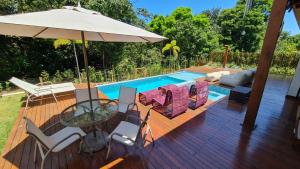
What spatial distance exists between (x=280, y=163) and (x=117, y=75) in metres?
7.96

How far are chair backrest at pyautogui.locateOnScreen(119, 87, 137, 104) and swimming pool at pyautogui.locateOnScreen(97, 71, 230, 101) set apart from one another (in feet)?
9.87

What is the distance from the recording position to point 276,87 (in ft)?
22.6

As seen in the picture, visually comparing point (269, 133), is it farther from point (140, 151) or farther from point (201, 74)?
point (201, 74)

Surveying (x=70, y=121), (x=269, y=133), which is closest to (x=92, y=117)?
(x=70, y=121)

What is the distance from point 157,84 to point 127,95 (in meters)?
5.76

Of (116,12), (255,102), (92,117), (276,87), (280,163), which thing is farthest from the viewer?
(116,12)

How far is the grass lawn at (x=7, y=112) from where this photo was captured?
353 cm

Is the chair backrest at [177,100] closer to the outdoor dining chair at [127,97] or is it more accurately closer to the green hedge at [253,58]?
the outdoor dining chair at [127,97]

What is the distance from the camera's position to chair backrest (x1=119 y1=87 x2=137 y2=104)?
13.9ft

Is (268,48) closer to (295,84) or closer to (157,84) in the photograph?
(295,84)

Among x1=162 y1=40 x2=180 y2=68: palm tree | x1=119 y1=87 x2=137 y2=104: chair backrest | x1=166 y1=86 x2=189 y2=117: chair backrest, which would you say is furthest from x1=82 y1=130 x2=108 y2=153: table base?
x1=162 y1=40 x2=180 y2=68: palm tree

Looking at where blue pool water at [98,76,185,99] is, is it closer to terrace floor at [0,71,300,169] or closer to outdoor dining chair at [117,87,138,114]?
outdoor dining chair at [117,87,138,114]

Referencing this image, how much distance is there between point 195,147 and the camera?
305cm

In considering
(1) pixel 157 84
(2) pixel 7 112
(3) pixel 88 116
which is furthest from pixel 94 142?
(1) pixel 157 84
